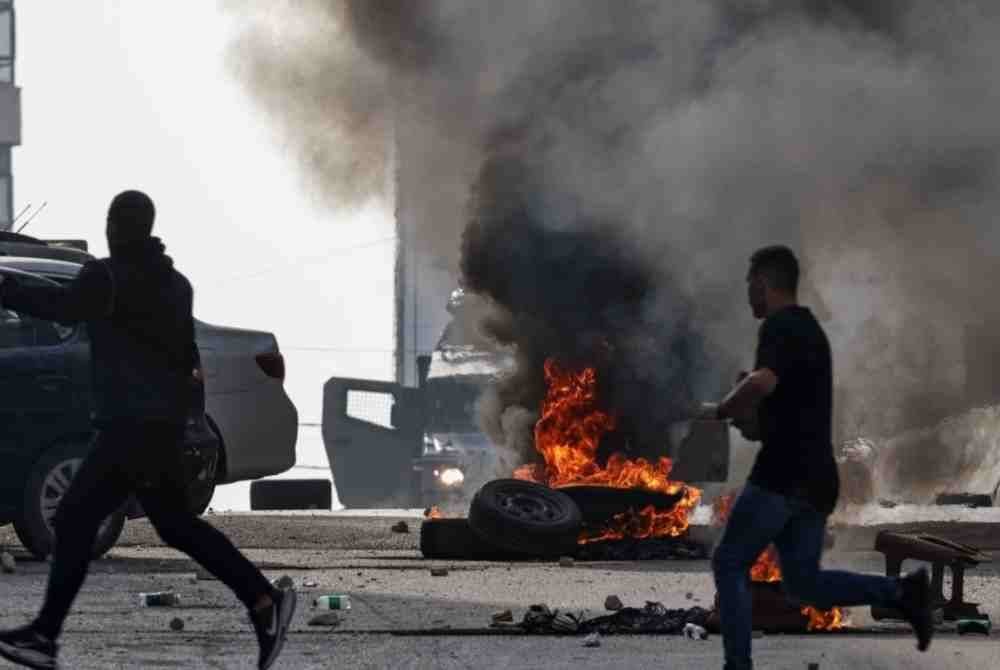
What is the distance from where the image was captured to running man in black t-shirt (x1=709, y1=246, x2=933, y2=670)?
28.1ft

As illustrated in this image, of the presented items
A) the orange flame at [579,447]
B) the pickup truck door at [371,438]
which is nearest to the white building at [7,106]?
the pickup truck door at [371,438]

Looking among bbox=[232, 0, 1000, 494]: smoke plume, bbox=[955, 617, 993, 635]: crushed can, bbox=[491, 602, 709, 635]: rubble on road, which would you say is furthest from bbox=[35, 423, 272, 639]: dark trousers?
bbox=[232, 0, 1000, 494]: smoke plume

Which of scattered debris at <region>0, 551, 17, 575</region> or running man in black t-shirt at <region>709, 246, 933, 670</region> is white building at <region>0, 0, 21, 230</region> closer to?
scattered debris at <region>0, 551, 17, 575</region>

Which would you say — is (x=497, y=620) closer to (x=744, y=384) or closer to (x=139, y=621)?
(x=139, y=621)

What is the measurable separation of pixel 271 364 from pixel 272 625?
7.47 metres

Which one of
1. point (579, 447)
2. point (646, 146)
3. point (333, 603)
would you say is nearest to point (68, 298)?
point (333, 603)

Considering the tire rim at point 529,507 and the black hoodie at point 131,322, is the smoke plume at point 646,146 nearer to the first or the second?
the tire rim at point 529,507

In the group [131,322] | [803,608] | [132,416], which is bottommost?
[803,608]

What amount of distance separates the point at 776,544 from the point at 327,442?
41.5 metres

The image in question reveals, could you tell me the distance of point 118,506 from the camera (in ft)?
30.7

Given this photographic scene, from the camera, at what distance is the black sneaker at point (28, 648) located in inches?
359

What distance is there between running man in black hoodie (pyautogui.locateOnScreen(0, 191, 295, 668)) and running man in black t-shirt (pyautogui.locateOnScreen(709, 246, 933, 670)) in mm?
1707

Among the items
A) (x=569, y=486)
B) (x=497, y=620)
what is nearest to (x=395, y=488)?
(x=569, y=486)

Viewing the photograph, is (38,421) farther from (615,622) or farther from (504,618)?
(615,622)
